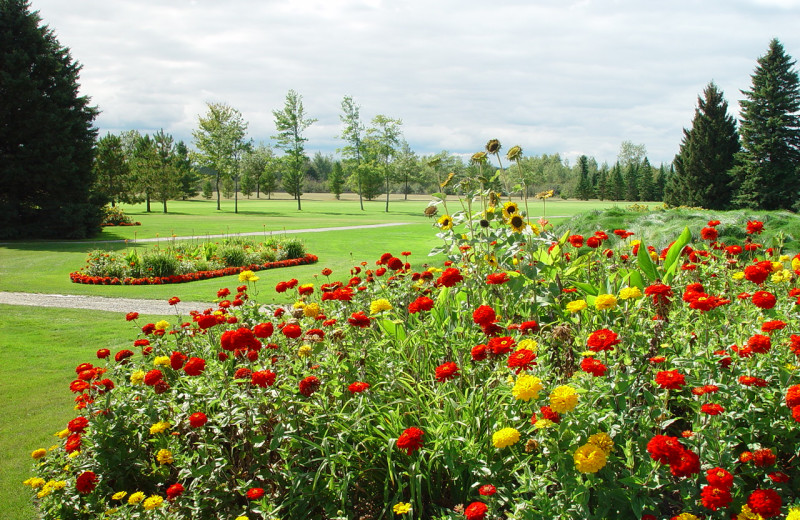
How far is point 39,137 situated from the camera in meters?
20.0

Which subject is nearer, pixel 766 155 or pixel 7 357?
pixel 7 357

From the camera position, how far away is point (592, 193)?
7800 cm

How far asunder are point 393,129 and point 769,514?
160ft

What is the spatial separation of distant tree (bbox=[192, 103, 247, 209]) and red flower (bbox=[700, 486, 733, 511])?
149 feet

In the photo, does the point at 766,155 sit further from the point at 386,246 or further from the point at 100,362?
the point at 100,362

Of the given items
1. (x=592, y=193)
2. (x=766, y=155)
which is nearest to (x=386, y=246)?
(x=766, y=155)

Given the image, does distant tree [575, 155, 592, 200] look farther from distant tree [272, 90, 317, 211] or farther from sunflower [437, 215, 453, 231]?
sunflower [437, 215, 453, 231]

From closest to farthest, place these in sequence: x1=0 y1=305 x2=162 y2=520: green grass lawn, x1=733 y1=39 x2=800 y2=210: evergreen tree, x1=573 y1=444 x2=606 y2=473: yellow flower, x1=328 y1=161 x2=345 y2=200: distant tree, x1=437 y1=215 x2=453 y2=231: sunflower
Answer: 1. x1=573 y1=444 x2=606 y2=473: yellow flower
2. x1=0 y1=305 x2=162 y2=520: green grass lawn
3. x1=437 y1=215 x2=453 y2=231: sunflower
4. x1=733 y1=39 x2=800 y2=210: evergreen tree
5. x1=328 y1=161 x2=345 y2=200: distant tree

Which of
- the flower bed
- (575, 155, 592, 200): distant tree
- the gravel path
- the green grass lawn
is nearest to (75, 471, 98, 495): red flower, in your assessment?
the green grass lawn

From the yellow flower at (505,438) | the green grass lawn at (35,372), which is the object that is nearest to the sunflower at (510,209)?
the yellow flower at (505,438)

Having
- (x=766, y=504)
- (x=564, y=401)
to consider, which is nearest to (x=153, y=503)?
(x=564, y=401)

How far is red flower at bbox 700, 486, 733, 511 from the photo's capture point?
1.54 m

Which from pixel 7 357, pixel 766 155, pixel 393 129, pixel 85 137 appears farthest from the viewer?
pixel 393 129

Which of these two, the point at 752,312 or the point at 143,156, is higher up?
the point at 143,156
